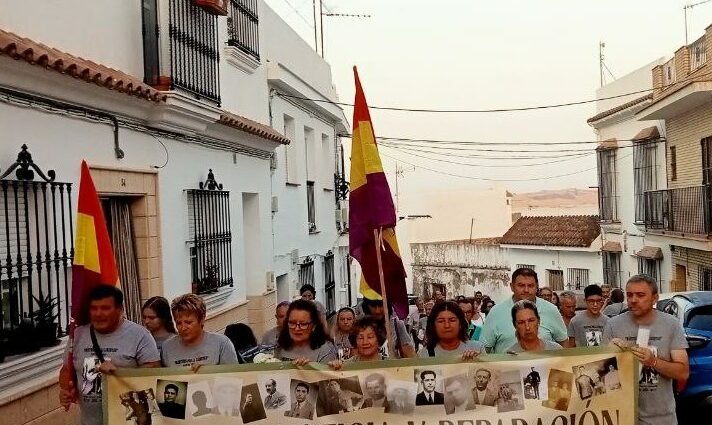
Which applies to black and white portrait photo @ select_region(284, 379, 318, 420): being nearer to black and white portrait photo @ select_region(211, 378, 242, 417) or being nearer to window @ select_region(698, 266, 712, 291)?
black and white portrait photo @ select_region(211, 378, 242, 417)

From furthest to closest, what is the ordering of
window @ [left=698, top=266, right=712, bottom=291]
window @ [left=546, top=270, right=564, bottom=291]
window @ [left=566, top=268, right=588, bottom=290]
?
window @ [left=546, top=270, right=564, bottom=291], window @ [left=566, top=268, right=588, bottom=290], window @ [left=698, top=266, right=712, bottom=291]

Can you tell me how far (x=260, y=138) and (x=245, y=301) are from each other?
252 cm

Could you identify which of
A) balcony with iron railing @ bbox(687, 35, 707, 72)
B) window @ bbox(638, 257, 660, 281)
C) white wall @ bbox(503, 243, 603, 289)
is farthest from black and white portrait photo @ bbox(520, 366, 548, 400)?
white wall @ bbox(503, 243, 603, 289)

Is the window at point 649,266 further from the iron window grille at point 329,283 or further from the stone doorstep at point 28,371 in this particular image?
the stone doorstep at point 28,371

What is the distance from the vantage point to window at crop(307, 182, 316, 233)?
17500 millimetres

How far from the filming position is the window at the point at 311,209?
17.5 meters

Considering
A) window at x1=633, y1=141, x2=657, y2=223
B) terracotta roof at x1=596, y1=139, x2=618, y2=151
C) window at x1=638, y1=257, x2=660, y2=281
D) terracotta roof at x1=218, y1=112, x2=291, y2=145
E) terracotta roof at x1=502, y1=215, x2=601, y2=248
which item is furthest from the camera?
terracotta roof at x1=502, y1=215, x2=601, y2=248

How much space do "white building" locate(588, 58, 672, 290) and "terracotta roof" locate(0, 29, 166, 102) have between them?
52.9 ft

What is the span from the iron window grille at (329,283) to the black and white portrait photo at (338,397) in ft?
44.8

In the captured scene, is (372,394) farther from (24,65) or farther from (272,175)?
(272,175)

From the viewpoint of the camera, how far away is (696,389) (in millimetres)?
7445

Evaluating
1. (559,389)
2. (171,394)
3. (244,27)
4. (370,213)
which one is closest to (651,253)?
(244,27)

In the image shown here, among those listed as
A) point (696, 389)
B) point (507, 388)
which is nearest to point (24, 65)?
point (507, 388)

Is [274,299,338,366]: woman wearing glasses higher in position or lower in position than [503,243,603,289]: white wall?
higher
